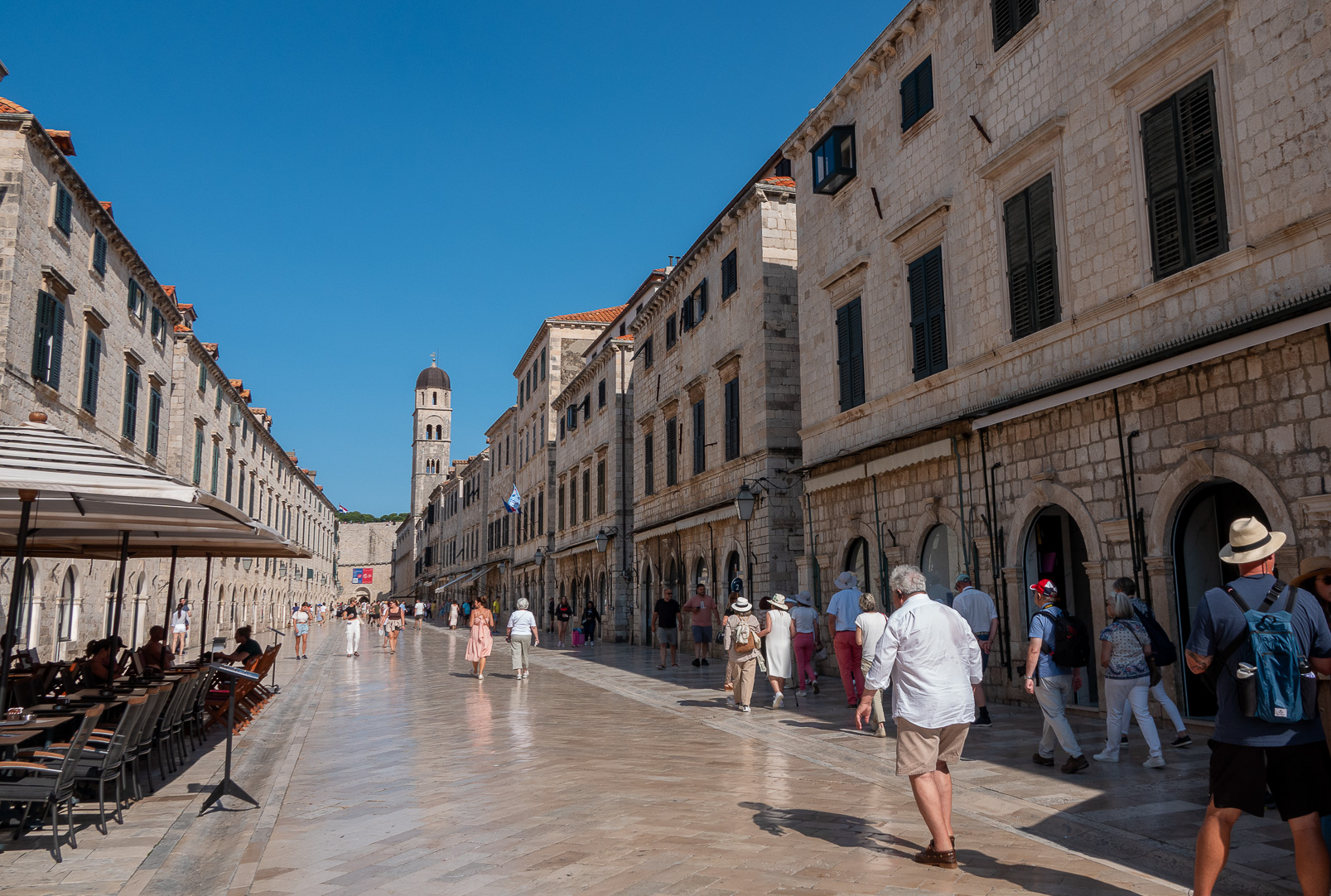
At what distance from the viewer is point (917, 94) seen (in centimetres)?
1461

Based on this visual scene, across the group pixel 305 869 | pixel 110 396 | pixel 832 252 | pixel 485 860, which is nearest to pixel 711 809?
pixel 485 860

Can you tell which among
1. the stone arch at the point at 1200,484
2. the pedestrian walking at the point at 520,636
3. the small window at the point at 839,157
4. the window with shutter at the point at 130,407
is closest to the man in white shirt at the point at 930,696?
the stone arch at the point at 1200,484

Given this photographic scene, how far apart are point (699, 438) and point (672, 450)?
2.27 m

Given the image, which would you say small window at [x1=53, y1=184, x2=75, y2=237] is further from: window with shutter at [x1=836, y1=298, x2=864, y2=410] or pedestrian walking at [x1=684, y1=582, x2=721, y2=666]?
window with shutter at [x1=836, y1=298, x2=864, y2=410]

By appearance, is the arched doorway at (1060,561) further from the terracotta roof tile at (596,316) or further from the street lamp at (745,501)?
the terracotta roof tile at (596,316)

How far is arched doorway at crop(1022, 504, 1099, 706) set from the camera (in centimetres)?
1203

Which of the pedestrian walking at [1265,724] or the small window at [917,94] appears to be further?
the small window at [917,94]

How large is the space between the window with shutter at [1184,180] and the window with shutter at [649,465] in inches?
731

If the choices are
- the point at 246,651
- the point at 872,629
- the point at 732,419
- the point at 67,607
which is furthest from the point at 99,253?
the point at 872,629

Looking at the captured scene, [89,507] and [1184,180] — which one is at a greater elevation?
[1184,180]

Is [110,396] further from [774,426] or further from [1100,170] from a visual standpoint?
[1100,170]

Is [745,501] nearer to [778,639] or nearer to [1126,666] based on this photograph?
[778,639]

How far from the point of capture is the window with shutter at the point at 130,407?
77.5 feet

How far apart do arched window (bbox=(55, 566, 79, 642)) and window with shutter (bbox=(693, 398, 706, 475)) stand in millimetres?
13810
